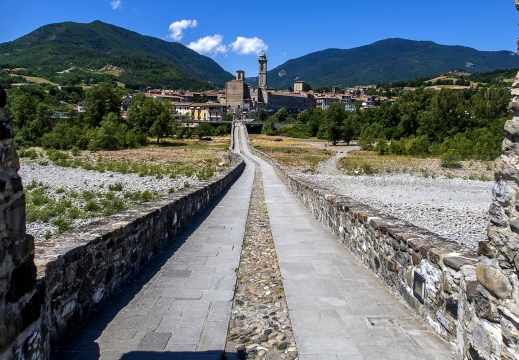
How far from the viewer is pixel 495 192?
2.75m

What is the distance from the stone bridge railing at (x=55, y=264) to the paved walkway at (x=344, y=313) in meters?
2.09

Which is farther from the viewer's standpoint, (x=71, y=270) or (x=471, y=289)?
(x=71, y=270)

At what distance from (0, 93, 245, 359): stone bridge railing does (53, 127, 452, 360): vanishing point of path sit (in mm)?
244

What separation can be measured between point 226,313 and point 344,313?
1.29 metres

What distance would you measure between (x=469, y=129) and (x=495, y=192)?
2914 inches

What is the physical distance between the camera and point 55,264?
3371 mm

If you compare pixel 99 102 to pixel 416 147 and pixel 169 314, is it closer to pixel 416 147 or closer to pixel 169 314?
pixel 416 147

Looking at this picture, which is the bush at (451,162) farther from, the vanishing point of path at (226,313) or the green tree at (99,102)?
the green tree at (99,102)

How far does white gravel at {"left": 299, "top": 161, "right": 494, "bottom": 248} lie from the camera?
14.3 metres

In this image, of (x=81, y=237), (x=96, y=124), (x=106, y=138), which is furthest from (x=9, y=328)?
(x=96, y=124)

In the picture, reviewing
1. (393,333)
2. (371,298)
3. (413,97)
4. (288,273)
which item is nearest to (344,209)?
(288,273)

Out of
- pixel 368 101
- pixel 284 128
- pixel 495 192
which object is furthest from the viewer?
pixel 368 101

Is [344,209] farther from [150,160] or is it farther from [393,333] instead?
[150,160]

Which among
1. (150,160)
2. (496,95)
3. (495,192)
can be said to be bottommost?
(150,160)
